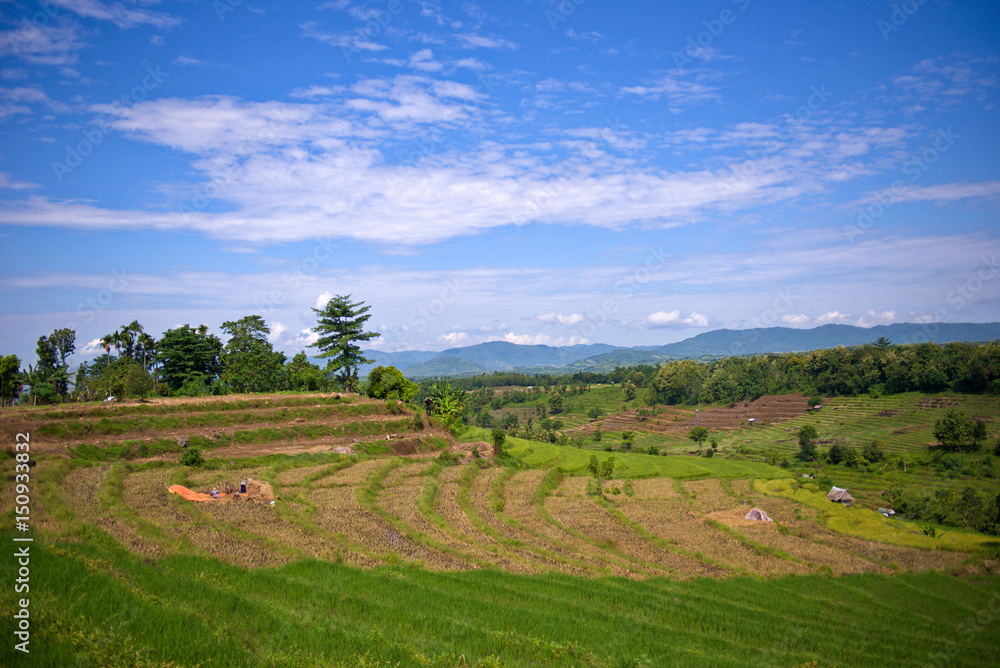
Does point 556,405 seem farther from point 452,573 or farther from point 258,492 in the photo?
point 452,573

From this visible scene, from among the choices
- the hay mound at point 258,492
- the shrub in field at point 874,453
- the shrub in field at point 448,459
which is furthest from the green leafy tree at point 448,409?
the shrub in field at point 874,453

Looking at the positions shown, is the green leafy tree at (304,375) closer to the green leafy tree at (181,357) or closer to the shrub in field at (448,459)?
the green leafy tree at (181,357)

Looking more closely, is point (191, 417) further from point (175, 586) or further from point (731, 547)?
point (731, 547)

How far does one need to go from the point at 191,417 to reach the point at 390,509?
19.1m

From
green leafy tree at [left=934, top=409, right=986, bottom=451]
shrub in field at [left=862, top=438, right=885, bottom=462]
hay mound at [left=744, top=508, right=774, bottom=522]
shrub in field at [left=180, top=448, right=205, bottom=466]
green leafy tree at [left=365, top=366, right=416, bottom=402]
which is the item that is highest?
green leafy tree at [left=365, top=366, right=416, bottom=402]

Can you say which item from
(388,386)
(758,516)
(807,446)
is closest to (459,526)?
(758,516)

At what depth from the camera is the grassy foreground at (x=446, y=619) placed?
8086 millimetres

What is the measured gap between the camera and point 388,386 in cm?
4944

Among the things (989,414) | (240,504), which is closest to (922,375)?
(989,414)

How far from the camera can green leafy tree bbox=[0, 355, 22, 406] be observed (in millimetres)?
42144

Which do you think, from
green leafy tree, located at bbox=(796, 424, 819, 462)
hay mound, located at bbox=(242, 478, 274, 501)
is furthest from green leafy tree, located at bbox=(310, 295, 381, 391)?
green leafy tree, located at bbox=(796, 424, 819, 462)

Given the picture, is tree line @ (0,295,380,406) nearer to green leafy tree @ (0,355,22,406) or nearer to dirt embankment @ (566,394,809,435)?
green leafy tree @ (0,355,22,406)

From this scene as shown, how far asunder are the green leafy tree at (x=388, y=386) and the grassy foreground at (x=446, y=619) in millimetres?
35160

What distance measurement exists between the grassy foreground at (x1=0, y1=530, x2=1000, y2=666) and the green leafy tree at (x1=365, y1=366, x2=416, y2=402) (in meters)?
35.2
